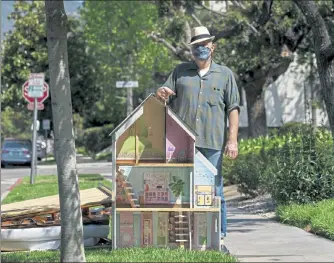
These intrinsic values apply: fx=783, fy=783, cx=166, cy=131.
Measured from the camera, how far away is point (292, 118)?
44.7m

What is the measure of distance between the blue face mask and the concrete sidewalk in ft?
6.41

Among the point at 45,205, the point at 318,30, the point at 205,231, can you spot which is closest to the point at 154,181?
the point at 205,231

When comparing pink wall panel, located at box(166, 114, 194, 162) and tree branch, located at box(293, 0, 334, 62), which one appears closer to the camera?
pink wall panel, located at box(166, 114, 194, 162)

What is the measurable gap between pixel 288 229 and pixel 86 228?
2.78 m

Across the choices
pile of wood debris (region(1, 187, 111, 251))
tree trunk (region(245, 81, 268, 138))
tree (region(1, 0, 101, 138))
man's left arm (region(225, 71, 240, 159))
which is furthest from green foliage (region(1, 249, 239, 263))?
tree (region(1, 0, 101, 138))

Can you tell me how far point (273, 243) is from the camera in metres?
8.28

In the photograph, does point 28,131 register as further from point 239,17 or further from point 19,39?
point 239,17

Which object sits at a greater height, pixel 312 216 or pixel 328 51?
pixel 328 51

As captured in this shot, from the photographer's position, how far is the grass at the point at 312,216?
29.5ft

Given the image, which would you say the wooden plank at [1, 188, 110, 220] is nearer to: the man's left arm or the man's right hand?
the man's right hand

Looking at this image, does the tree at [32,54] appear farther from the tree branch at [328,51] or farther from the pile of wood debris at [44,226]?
the pile of wood debris at [44,226]

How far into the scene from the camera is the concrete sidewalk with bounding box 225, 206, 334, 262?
7289 millimetres

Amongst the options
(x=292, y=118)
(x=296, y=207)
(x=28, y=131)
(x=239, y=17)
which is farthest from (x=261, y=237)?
(x=28, y=131)

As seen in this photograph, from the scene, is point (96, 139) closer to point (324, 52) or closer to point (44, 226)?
point (324, 52)
